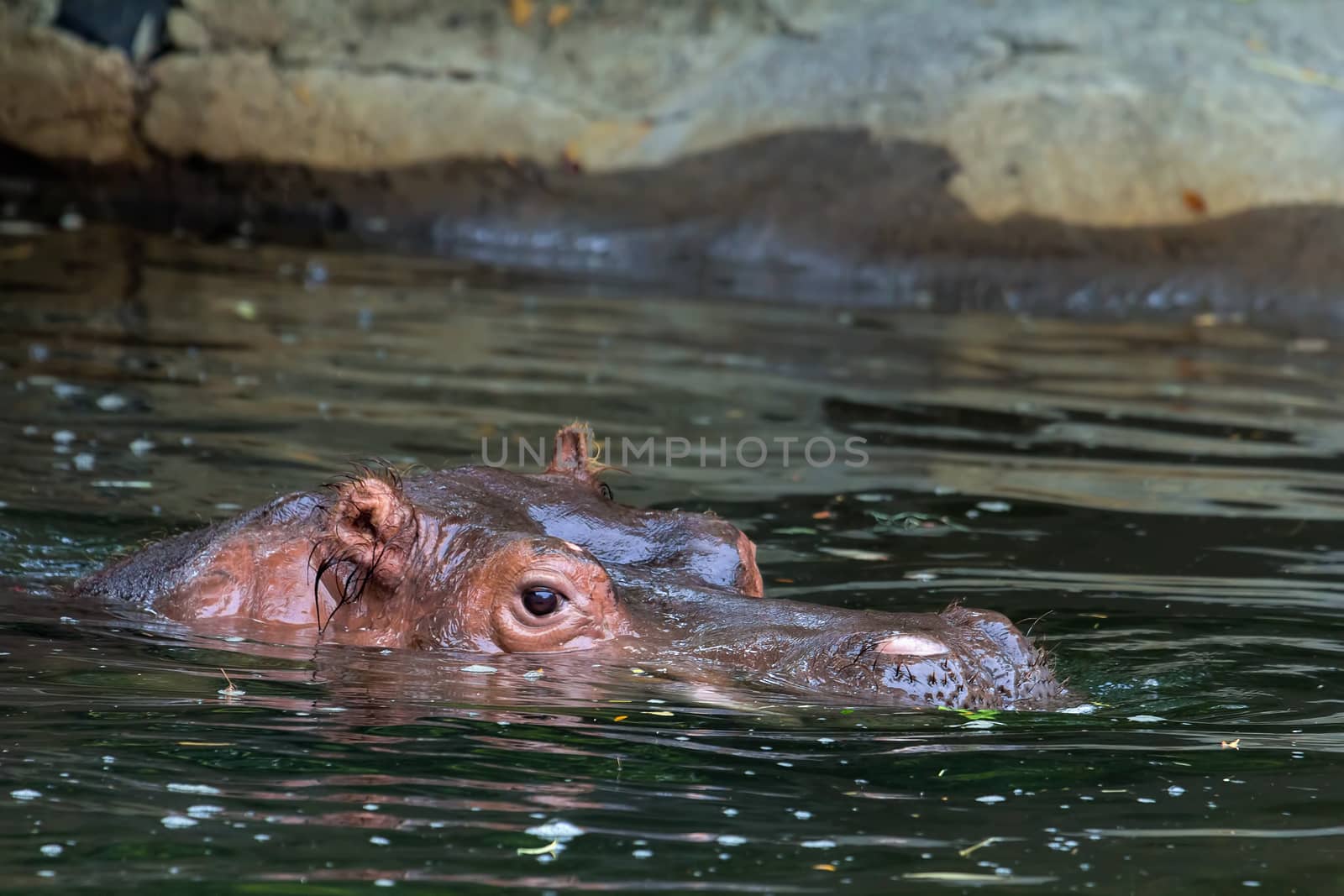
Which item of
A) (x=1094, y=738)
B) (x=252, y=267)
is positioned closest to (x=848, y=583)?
(x=1094, y=738)

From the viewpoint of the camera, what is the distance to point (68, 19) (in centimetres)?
1531

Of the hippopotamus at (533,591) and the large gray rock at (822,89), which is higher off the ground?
the large gray rock at (822,89)

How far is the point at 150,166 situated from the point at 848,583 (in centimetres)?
1054

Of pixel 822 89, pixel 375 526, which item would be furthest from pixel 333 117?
pixel 375 526

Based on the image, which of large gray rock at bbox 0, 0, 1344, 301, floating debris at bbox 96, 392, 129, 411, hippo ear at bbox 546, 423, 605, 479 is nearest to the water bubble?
hippo ear at bbox 546, 423, 605, 479

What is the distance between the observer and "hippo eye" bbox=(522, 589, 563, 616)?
488cm

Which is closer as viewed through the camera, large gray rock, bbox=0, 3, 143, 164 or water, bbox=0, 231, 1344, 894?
water, bbox=0, 231, 1344, 894

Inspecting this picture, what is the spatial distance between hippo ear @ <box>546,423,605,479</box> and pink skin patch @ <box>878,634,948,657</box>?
4.72 feet

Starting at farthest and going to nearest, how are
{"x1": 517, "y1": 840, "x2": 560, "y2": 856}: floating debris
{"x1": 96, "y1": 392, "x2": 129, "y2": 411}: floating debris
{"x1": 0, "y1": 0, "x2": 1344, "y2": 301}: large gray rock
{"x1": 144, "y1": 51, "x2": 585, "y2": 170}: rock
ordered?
{"x1": 144, "y1": 51, "x2": 585, "y2": 170}: rock, {"x1": 0, "y1": 0, "x2": 1344, "y2": 301}: large gray rock, {"x1": 96, "y1": 392, "x2": 129, "y2": 411}: floating debris, {"x1": 517, "y1": 840, "x2": 560, "y2": 856}: floating debris

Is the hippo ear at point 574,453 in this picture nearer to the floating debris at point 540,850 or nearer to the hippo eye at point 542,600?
the hippo eye at point 542,600

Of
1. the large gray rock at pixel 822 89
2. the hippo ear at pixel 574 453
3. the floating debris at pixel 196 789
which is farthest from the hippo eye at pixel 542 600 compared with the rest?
the large gray rock at pixel 822 89

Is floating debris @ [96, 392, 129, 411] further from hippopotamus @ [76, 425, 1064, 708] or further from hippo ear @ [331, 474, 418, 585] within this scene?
hippo ear @ [331, 474, 418, 585]

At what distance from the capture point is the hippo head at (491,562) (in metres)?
4.84

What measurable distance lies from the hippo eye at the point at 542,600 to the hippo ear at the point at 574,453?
2.65 ft
